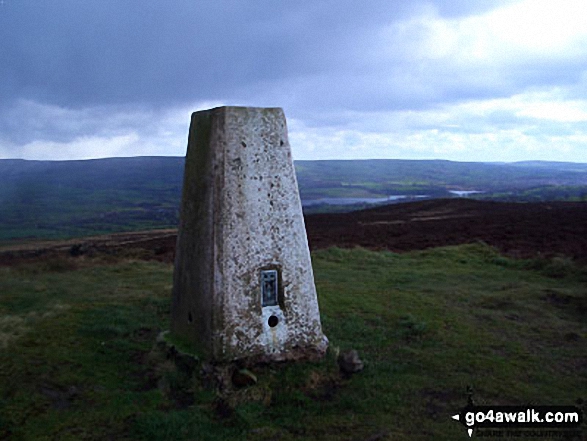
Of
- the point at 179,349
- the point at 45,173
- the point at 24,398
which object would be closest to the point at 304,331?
the point at 179,349

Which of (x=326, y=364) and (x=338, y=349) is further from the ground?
(x=338, y=349)

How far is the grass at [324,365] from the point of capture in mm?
7004

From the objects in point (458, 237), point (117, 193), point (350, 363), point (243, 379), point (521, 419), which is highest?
point (117, 193)

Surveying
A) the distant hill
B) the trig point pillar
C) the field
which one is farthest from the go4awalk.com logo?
the distant hill

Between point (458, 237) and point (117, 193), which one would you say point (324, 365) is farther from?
point (117, 193)

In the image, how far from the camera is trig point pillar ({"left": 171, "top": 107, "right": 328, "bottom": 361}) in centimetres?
797

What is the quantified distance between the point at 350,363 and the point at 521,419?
9.17 ft

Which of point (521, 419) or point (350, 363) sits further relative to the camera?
point (350, 363)

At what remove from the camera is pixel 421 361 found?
947 cm

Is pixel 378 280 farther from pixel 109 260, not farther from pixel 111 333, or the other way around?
pixel 109 260

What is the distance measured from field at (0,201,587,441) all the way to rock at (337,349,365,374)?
0.16 m

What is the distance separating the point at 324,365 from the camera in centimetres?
866

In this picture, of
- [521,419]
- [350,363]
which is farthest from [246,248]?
[521,419]

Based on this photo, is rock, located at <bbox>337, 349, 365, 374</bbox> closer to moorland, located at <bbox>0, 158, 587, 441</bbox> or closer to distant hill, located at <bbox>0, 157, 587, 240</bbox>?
moorland, located at <bbox>0, 158, 587, 441</bbox>
